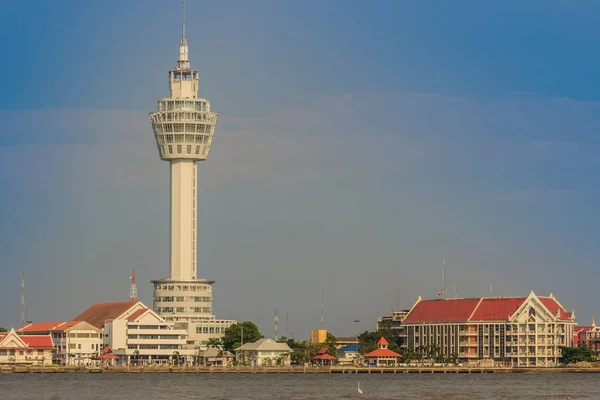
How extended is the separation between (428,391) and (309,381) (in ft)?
106

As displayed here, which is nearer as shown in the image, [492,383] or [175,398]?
[175,398]

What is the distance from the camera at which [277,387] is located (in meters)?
153

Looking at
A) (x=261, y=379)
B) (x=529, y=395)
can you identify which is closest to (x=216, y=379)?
(x=261, y=379)

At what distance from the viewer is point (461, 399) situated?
4983 inches

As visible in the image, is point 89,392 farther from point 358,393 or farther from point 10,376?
point 10,376

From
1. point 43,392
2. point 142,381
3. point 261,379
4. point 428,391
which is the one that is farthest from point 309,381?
point 43,392

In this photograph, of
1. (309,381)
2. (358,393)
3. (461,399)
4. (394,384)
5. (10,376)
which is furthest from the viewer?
(10,376)

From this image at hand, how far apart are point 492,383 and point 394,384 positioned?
12.8 metres

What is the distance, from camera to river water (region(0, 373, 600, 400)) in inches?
5197

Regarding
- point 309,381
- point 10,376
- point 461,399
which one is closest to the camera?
point 461,399

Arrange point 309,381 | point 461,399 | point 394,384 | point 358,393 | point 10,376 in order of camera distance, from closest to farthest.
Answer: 1. point 461,399
2. point 358,393
3. point 394,384
4. point 309,381
5. point 10,376

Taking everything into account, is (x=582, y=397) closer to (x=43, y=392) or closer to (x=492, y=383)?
(x=492, y=383)

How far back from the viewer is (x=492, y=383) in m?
165

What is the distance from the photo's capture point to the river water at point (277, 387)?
132000 mm
